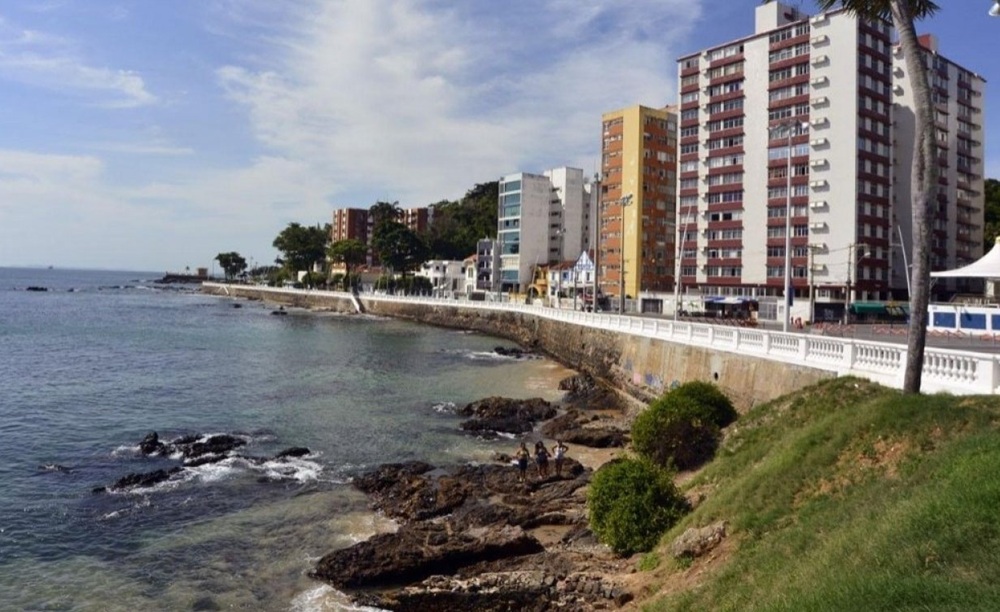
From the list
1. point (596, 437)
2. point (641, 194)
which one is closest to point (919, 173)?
point (596, 437)

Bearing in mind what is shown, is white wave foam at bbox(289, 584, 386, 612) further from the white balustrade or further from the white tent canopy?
the white tent canopy

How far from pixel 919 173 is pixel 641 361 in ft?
77.3

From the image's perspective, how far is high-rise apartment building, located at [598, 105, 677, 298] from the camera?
311 ft

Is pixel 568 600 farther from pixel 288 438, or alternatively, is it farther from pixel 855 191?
pixel 855 191

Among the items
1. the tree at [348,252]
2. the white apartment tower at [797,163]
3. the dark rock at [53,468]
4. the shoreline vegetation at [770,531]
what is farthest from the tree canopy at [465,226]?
the shoreline vegetation at [770,531]

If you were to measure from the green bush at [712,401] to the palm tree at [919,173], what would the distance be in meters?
7.05

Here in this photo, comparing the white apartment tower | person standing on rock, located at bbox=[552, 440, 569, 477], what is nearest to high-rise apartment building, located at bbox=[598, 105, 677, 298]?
the white apartment tower

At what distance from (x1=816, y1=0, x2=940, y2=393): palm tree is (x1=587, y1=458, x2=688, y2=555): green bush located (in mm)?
5535

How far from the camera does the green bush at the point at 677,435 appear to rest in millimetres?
19875

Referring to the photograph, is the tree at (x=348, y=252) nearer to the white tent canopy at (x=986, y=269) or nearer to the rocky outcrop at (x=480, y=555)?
the white tent canopy at (x=986, y=269)

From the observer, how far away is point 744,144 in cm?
8112

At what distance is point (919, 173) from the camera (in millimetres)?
14805

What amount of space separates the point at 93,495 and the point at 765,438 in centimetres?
2097

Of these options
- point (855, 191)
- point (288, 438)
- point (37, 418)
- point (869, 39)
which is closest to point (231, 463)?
point (288, 438)
